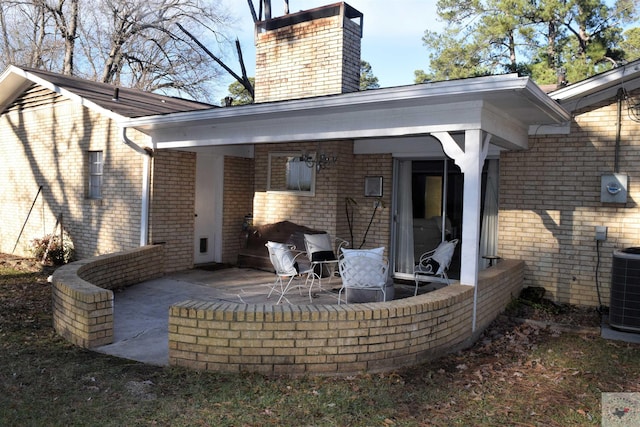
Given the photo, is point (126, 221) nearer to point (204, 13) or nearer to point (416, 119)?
point (416, 119)

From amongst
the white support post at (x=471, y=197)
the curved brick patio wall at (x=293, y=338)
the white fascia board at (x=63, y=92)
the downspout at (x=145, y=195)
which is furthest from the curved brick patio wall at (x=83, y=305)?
the white support post at (x=471, y=197)

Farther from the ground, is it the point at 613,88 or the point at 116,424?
the point at 613,88

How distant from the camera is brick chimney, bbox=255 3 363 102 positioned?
11016 mm

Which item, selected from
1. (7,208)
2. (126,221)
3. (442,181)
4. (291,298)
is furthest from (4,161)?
(442,181)

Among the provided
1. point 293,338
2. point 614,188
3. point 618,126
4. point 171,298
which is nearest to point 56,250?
→ point 171,298

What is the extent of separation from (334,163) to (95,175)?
18.2 feet

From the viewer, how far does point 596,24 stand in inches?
907

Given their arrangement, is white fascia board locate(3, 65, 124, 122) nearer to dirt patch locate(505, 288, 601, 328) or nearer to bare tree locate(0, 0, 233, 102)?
dirt patch locate(505, 288, 601, 328)

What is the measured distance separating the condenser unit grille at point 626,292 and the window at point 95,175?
9.95 metres

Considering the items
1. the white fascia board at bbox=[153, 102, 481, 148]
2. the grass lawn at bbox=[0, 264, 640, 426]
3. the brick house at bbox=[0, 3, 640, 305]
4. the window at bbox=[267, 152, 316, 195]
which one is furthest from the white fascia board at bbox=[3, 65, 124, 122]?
the grass lawn at bbox=[0, 264, 640, 426]

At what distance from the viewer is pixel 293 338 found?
15.7 ft

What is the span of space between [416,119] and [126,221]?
6691mm

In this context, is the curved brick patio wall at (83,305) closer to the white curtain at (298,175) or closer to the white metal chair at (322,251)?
the white metal chair at (322,251)

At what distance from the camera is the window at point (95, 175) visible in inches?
449
